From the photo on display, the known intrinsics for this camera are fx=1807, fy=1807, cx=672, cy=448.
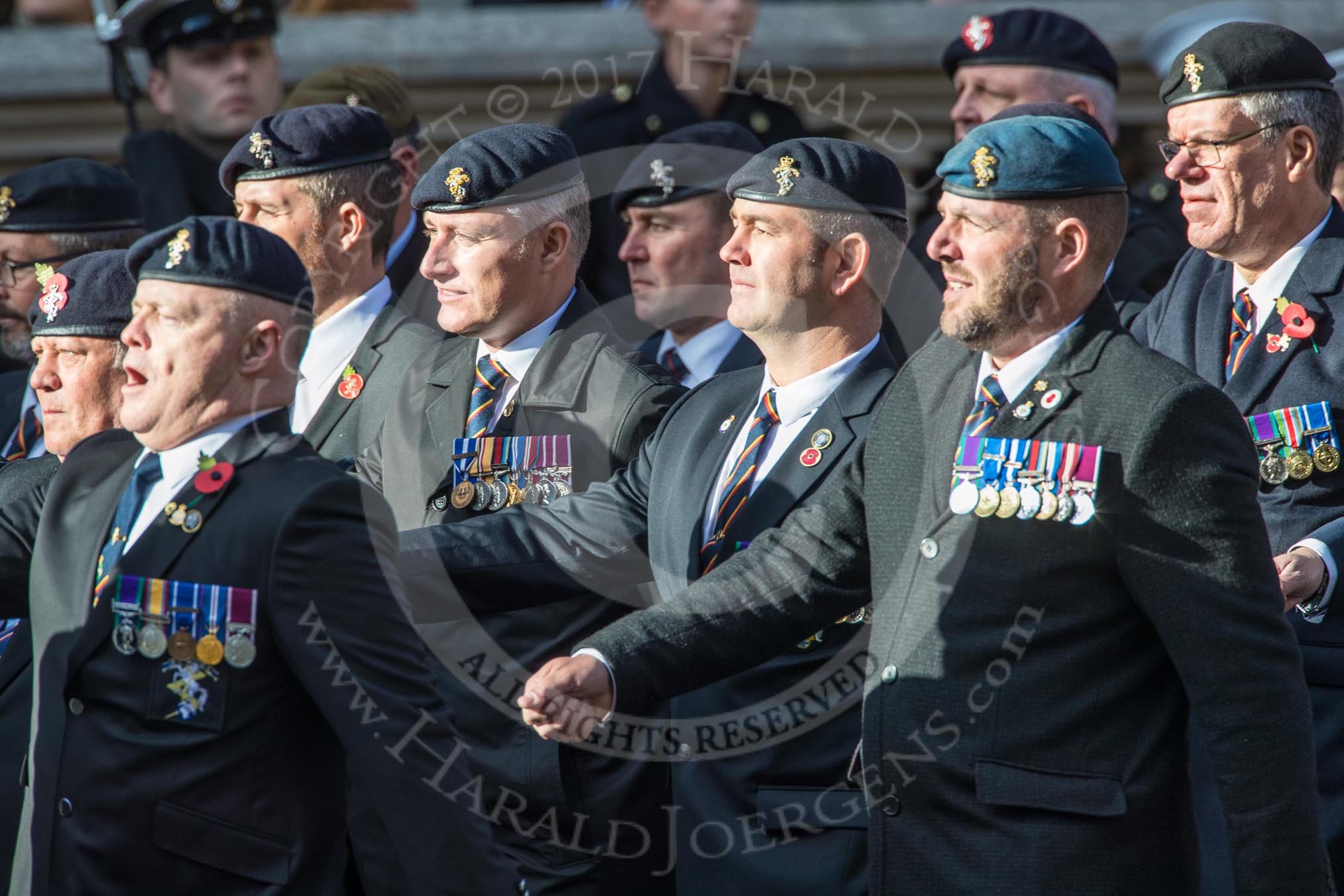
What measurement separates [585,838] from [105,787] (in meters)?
1.50

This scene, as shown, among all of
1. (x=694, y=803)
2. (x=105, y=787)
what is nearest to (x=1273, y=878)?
(x=694, y=803)

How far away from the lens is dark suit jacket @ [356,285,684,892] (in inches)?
171

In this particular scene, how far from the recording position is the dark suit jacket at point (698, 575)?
3785mm

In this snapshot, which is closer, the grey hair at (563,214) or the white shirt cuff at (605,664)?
the white shirt cuff at (605,664)

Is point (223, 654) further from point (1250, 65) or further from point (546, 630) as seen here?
point (1250, 65)

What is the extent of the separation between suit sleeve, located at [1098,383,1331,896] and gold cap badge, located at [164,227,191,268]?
1725mm

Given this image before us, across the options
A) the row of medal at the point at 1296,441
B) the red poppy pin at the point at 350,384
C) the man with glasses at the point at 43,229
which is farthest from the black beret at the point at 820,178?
the man with glasses at the point at 43,229

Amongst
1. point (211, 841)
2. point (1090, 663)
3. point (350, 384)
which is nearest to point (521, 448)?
point (350, 384)

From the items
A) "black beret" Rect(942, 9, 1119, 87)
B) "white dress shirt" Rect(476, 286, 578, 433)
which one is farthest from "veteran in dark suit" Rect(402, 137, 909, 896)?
"black beret" Rect(942, 9, 1119, 87)

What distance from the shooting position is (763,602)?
140 inches

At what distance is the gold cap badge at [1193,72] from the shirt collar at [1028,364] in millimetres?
1218

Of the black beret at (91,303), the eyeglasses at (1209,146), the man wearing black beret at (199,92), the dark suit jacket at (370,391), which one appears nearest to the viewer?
the black beret at (91,303)

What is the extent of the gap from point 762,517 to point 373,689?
0.99 metres

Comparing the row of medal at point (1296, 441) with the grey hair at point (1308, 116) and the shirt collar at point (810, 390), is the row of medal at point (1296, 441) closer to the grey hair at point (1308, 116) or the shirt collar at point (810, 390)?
the grey hair at point (1308, 116)
